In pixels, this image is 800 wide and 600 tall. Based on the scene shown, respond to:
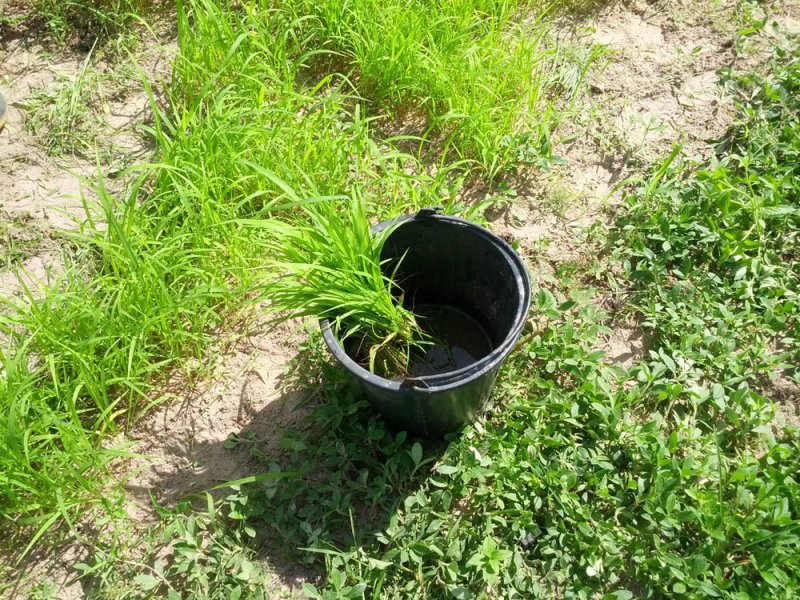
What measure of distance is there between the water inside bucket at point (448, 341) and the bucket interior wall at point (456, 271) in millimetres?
27

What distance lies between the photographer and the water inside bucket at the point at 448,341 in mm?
2289

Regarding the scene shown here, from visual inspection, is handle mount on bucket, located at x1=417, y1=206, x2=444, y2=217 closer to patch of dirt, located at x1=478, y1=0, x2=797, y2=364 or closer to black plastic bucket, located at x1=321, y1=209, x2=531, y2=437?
black plastic bucket, located at x1=321, y1=209, x2=531, y2=437

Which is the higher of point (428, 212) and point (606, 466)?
point (428, 212)

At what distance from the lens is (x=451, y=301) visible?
2.39 meters

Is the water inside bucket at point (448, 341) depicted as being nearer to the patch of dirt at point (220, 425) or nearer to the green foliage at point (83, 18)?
the patch of dirt at point (220, 425)

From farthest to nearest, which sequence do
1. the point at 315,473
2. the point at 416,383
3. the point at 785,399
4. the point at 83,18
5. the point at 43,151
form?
the point at 83,18 < the point at 43,151 < the point at 785,399 < the point at 315,473 < the point at 416,383

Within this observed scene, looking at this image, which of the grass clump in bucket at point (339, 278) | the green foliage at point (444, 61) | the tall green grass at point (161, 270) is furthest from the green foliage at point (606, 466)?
the green foliage at point (444, 61)

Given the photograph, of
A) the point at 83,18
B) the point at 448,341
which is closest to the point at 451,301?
the point at 448,341

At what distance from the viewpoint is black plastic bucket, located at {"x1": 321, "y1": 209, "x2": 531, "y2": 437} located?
5.91 ft

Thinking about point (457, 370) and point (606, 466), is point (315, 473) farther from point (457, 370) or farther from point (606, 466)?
point (606, 466)

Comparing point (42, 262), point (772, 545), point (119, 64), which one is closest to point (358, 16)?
point (119, 64)

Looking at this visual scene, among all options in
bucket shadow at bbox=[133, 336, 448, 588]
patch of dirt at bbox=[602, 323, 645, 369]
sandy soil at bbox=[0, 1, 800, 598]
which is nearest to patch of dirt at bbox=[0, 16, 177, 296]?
sandy soil at bbox=[0, 1, 800, 598]

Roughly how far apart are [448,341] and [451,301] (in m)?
0.15

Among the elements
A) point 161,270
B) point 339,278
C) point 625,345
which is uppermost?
point 339,278
